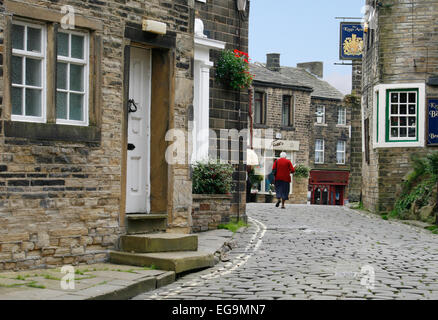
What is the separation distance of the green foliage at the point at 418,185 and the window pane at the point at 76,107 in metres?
10.7

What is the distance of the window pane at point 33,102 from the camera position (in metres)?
8.49

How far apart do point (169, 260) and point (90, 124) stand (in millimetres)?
2205

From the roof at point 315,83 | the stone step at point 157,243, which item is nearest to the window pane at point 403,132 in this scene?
the stone step at point 157,243

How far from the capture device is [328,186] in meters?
44.7

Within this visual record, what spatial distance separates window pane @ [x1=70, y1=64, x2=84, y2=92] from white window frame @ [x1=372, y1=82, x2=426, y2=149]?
12239mm

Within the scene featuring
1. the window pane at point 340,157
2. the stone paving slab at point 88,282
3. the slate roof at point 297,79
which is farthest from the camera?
the window pane at point 340,157

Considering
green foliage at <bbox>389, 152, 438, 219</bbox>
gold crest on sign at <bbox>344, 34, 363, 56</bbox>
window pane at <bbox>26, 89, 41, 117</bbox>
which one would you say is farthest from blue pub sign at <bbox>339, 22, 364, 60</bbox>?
window pane at <bbox>26, 89, 41, 117</bbox>

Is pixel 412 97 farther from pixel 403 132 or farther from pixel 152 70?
pixel 152 70

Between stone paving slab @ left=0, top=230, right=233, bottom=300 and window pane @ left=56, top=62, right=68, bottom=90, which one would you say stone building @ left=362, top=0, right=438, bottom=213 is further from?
window pane @ left=56, top=62, right=68, bottom=90

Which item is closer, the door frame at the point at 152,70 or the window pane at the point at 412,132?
the door frame at the point at 152,70

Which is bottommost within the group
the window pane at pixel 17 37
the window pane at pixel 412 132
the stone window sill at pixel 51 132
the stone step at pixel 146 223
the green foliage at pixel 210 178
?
the stone step at pixel 146 223

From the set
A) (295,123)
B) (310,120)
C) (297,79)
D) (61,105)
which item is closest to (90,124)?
(61,105)

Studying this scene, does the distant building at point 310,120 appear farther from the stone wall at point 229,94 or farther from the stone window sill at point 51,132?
the stone window sill at point 51,132

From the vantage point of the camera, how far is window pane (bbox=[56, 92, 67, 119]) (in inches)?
349
